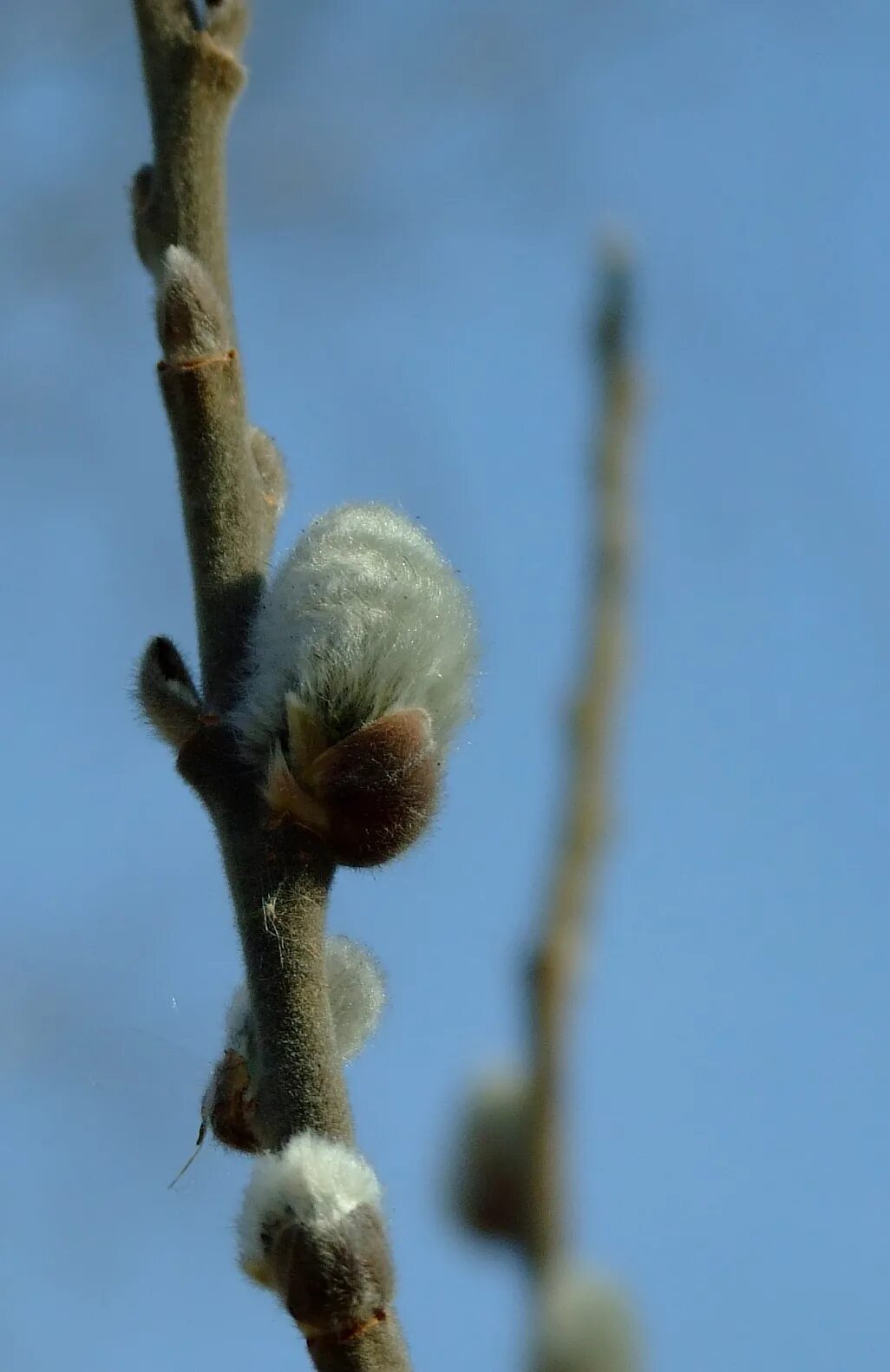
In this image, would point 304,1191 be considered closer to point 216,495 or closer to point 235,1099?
point 235,1099

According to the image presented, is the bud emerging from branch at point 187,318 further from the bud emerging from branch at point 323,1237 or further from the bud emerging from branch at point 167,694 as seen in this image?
the bud emerging from branch at point 323,1237

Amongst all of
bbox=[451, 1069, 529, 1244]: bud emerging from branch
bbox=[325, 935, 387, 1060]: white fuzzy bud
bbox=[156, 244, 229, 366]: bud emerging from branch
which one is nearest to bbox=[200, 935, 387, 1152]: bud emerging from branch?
bbox=[325, 935, 387, 1060]: white fuzzy bud

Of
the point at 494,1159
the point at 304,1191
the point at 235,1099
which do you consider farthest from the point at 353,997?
the point at 494,1159

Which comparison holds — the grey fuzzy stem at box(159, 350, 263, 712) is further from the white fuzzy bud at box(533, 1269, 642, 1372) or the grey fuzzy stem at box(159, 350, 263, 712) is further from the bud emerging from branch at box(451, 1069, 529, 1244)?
the white fuzzy bud at box(533, 1269, 642, 1372)

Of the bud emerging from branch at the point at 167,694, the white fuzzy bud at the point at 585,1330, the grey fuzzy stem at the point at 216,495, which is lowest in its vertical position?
the white fuzzy bud at the point at 585,1330

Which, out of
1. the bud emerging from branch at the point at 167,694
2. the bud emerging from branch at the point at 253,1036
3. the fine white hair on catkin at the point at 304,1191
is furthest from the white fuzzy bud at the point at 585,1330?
the bud emerging from branch at the point at 167,694

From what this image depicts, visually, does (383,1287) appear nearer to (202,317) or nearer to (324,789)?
(324,789)
